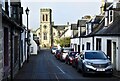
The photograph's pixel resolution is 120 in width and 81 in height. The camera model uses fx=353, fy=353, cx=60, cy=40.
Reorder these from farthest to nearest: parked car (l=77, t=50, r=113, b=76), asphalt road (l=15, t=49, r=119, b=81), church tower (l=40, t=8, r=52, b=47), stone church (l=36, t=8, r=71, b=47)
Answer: church tower (l=40, t=8, r=52, b=47)
stone church (l=36, t=8, r=71, b=47)
parked car (l=77, t=50, r=113, b=76)
asphalt road (l=15, t=49, r=119, b=81)

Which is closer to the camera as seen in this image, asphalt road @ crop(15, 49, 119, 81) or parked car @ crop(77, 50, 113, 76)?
asphalt road @ crop(15, 49, 119, 81)

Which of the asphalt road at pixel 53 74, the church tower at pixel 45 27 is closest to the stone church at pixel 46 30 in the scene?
the church tower at pixel 45 27

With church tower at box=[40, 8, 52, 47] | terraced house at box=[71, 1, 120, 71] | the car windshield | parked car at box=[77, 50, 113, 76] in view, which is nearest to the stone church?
church tower at box=[40, 8, 52, 47]

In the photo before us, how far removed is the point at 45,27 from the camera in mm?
148625

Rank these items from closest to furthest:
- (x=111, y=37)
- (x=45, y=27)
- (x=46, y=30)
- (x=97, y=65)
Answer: (x=97, y=65) → (x=111, y=37) → (x=46, y=30) → (x=45, y=27)

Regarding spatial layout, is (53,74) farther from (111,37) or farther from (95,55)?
(111,37)

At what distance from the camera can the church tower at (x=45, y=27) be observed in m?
147

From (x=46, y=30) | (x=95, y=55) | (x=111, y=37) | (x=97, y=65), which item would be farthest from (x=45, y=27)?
(x=97, y=65)

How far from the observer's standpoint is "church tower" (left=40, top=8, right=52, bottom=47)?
482ft

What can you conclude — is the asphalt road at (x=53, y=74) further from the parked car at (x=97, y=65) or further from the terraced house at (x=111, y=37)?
the terraced house at (x=111, y=37)

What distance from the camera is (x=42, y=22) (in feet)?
488

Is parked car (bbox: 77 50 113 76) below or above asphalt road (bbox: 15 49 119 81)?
above

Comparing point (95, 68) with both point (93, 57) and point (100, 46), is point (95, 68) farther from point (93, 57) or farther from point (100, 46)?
point (100, 46)

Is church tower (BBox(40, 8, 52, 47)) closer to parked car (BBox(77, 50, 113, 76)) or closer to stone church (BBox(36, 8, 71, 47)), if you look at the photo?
stone church (BBox(36, 8, 71, 47))
